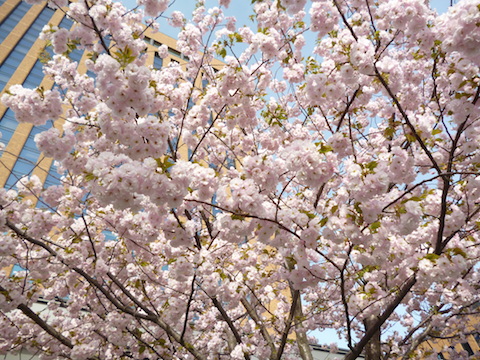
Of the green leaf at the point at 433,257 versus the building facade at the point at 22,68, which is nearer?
the green leaf at the point at 433,257

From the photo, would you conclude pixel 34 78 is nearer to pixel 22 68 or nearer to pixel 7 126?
pixel 22 68

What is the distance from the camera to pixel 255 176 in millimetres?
3246

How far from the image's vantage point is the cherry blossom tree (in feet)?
10.4

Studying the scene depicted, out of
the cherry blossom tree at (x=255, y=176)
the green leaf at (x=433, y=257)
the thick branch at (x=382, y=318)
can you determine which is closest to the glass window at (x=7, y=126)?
the cherry blossom tree at (x=255, y=176)

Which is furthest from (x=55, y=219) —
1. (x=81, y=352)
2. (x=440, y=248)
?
(x=440, y=248)

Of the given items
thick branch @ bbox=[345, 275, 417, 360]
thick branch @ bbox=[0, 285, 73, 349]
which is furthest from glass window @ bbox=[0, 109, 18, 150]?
thick branch @ bbox=[345, 275, 417, 360]

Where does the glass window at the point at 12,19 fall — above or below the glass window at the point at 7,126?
above

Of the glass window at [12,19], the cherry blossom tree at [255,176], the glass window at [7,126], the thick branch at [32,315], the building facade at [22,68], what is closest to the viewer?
the cherry blossom tree at [255,176]

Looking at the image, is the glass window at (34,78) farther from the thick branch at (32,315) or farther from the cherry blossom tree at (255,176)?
the thick branch at (32,315)

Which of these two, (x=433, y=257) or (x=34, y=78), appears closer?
(x=433, y=257)

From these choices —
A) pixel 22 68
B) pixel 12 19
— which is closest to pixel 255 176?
pixel 22 68

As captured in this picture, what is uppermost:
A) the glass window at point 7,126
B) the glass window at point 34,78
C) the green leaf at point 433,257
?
the glass window at point 34,78

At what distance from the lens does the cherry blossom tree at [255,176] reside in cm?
316

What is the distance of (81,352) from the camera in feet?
16.8
